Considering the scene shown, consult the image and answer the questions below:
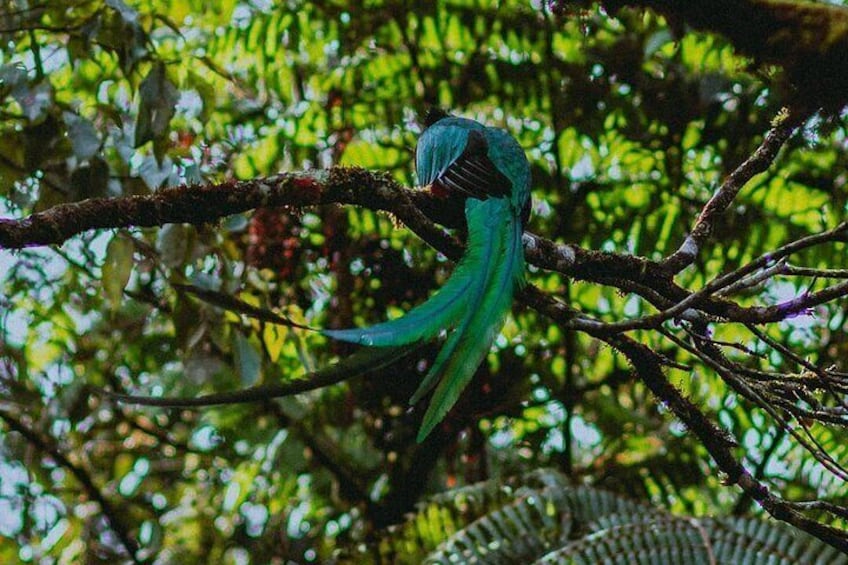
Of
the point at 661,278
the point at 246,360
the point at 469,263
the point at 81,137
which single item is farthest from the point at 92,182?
the point at 661,278

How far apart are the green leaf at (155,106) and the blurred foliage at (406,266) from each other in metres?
0.94

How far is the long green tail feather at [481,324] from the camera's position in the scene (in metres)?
1.29

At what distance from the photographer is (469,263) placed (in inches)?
62.9

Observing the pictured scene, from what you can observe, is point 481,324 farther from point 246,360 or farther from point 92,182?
point 92,182

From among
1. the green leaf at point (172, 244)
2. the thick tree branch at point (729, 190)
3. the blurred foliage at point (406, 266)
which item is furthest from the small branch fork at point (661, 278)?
the blurred foliage at point (406, 266)

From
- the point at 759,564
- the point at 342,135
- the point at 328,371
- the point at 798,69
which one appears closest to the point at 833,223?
the point at 759,564

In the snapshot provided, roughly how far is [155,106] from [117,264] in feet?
1.06

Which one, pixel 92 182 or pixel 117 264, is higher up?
pixel 92 182

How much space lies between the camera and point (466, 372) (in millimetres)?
1325

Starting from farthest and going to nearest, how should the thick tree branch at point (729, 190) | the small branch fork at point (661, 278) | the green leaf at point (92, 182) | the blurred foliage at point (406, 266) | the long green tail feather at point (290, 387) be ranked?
the blurred foliage at point (406, 266)
the green leaf at point (92, 182)
the thick tree branch at point (729, 190)
the small branch fork at point (661, 278)
the long green tail feather at point (290, 387)

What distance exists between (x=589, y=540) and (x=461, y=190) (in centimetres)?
109

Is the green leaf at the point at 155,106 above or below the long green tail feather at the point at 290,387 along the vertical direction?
above

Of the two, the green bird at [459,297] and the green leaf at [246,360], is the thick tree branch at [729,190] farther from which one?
the green leaf at [246,360]

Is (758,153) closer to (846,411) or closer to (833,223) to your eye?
(846,411)
